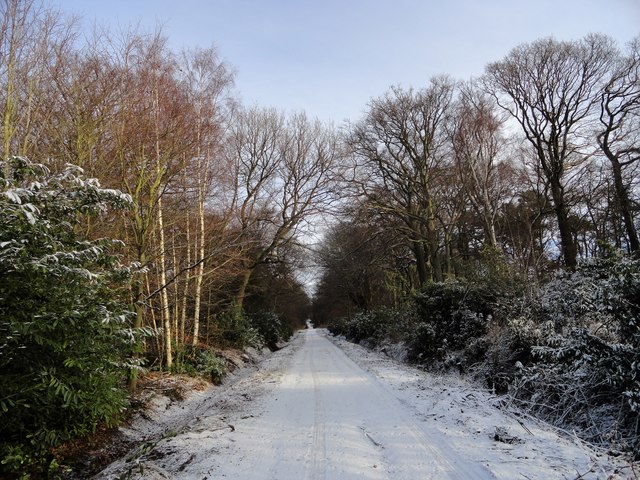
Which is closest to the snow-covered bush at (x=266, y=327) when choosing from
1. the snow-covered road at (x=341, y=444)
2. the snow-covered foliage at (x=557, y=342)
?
the snow-covered foliage at (x=557, y=342)

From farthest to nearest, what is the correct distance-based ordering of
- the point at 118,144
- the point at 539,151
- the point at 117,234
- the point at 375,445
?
the point at 539,151 < the point at 117,234 < the point at 118,144 < the point at 375,445

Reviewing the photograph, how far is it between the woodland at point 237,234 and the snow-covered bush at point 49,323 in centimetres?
3

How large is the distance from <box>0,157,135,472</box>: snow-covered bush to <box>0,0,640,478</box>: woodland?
26mm

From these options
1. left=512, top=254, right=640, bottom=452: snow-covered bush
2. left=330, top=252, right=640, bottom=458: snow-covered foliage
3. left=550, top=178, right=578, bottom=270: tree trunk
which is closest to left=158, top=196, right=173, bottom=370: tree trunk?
left=330, top=252, right=640, bottom=458: snow-covered foliage

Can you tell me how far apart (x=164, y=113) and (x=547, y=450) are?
886 centimetres

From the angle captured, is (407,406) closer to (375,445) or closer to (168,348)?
(375,445)

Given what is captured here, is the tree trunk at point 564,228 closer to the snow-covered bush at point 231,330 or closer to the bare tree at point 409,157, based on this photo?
the bare tree at point 409,157

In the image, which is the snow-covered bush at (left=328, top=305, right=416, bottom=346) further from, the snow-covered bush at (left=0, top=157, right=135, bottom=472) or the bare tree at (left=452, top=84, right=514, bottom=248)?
the snow-covered bush at (left=0, top=157, right=135, bottom=472)

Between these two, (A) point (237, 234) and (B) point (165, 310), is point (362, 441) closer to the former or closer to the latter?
(B) point (165, 310)

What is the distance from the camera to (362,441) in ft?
15.5

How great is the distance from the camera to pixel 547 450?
4148 mm

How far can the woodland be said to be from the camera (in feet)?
13.4

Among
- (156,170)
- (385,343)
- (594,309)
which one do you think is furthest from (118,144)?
(385,343)

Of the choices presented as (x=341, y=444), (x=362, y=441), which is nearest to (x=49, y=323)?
(x=341, y=444)
